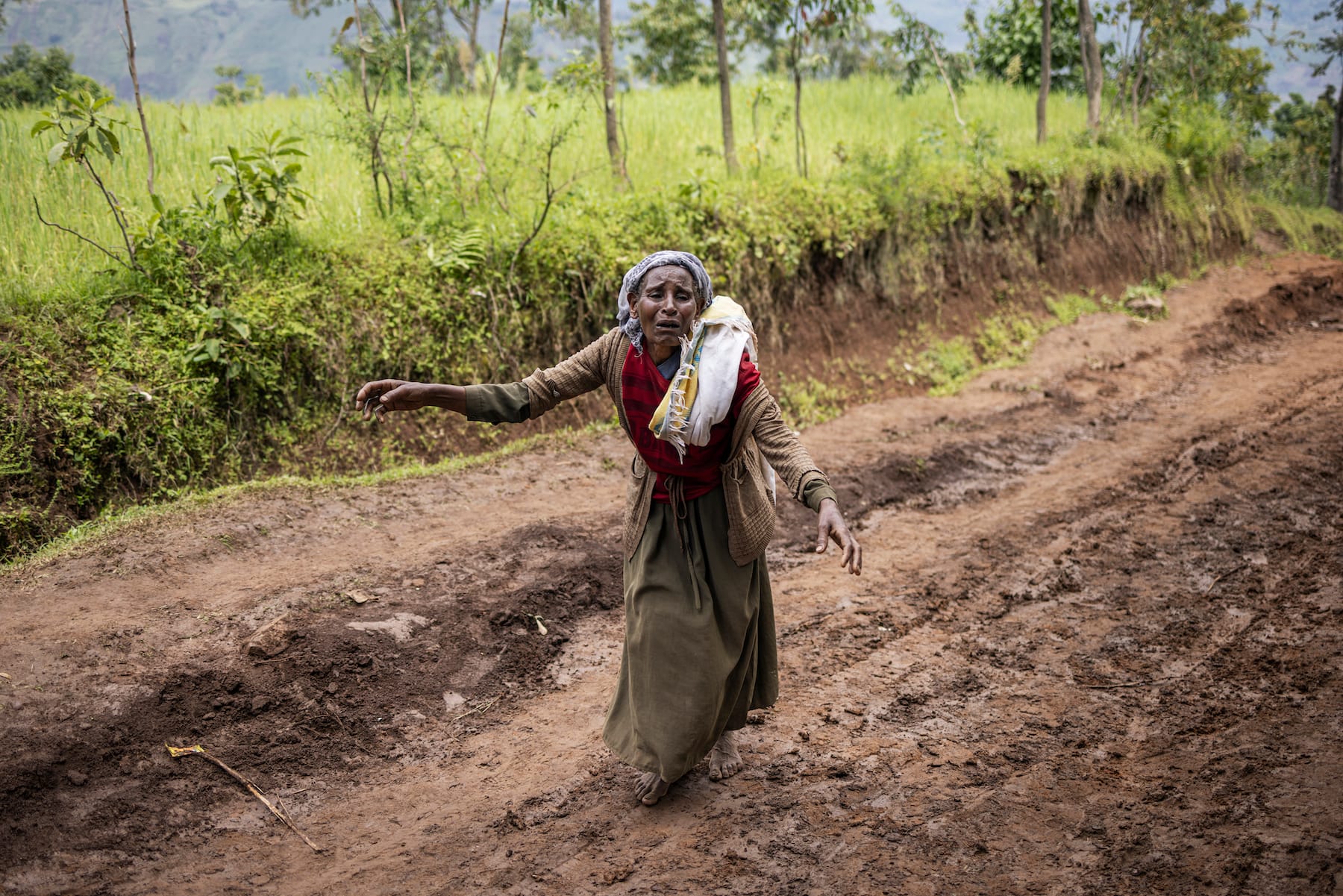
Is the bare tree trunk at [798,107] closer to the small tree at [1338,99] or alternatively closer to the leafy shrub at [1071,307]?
the leafy shrub at [1071,307]

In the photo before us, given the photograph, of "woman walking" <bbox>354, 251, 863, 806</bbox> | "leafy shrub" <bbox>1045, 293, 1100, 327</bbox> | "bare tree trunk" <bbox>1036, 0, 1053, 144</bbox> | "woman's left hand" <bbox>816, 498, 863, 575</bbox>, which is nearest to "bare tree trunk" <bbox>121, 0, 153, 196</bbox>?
"woman walking" <bbox>354, 251, 863, 806</bbox>

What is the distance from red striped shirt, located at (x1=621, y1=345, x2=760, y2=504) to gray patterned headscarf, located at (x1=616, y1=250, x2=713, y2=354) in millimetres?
61

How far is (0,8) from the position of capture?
7766 mm

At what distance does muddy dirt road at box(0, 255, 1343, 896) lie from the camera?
2924 millimetres

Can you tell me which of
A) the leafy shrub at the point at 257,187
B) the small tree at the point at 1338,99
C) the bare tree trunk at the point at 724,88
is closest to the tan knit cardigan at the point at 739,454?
the leafy shrub at the point at 257,187

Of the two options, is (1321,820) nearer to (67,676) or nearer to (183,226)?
(67,676)

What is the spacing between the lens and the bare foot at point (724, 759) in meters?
3.43

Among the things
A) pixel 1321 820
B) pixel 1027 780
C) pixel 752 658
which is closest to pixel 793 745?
pixel 752 658

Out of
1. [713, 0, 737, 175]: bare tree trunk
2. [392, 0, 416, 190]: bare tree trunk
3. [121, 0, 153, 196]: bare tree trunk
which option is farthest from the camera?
[713, 0, 737, 175]: bare tree trunk

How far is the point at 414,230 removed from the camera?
6809 millimetres

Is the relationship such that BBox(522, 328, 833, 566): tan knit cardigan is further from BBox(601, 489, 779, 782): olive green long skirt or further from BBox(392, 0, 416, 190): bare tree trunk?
BBox(392, 0, 416, 190): bare tree trunk

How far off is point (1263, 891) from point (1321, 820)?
0.39 m

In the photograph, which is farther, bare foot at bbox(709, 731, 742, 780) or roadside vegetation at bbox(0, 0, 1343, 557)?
roadside vegetation at bbox(0, 0, 1343, 557)

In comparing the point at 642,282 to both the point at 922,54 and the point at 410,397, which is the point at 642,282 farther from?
the point at 922,54
